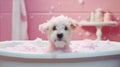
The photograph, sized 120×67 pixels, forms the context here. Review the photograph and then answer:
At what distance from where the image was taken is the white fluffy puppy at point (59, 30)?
4.54 feet

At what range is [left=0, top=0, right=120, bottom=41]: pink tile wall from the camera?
2529mm

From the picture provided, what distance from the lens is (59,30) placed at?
55.0 inches

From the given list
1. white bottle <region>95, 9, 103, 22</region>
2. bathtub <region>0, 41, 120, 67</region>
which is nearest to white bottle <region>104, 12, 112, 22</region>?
white bottle <region>95, 9, 103, 22</region>

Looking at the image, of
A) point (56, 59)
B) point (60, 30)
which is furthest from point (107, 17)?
point (56, 59)

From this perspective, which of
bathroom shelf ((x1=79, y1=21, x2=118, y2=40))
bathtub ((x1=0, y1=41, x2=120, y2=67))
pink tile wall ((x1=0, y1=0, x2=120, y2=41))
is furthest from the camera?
pink tile wall ((x1=0, y1=0, x2=120, y2=41))

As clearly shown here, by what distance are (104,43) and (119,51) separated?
62 cm

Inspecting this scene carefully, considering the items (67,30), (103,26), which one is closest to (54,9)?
(103,26)

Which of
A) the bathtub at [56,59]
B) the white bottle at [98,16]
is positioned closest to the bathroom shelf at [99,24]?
the white bottle at [98,16]

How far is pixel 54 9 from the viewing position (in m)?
2.71

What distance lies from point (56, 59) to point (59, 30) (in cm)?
17

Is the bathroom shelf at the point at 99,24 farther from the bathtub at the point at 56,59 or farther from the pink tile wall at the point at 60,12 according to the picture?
the bathtub at the point at 56,59

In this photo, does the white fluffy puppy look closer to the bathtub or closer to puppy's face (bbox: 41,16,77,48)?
puppy's face (bbox: 41,16,77,48)

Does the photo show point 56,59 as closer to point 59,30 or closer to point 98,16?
point 59,30

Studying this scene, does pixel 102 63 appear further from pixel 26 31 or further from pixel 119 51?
pixel 26 31
